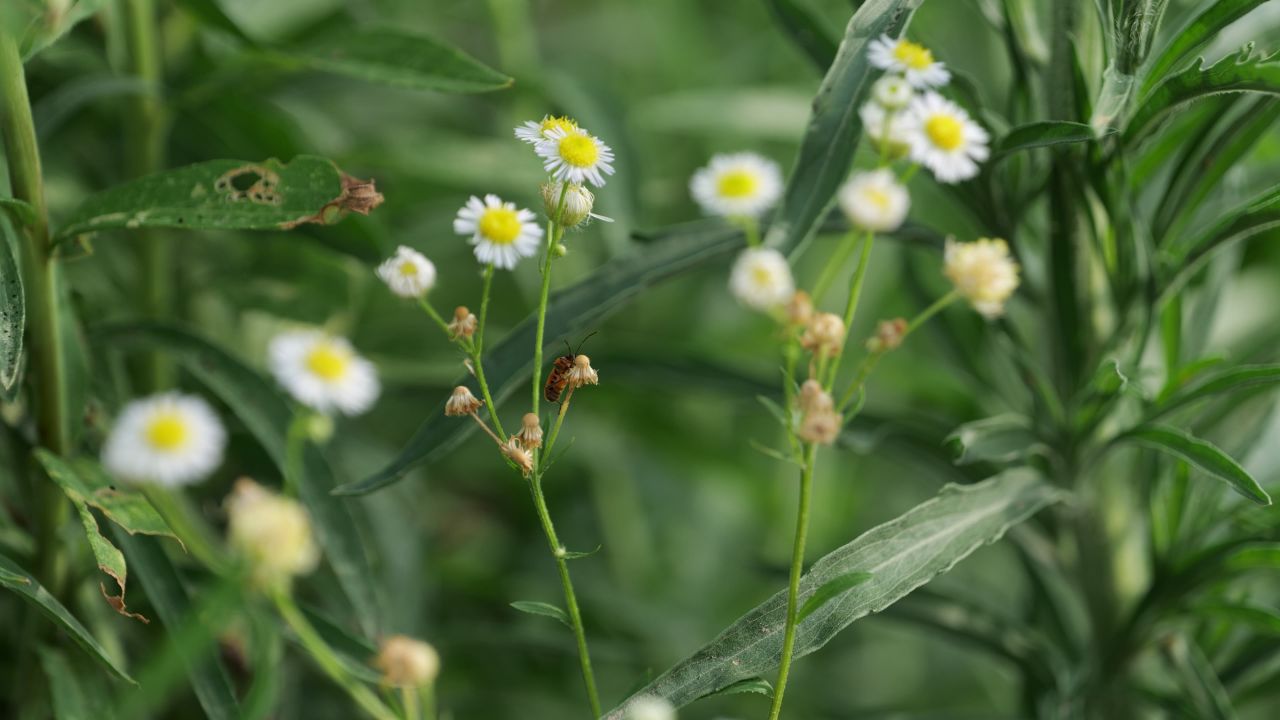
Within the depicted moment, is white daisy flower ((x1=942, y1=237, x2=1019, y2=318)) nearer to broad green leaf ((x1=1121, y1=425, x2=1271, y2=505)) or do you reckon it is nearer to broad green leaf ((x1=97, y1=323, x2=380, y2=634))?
broad green leaf ((x1=1121, y1=425, x2=1271, y2=505))

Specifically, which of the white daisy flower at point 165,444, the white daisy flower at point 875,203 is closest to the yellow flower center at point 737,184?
the white daisy flower at point 875,203

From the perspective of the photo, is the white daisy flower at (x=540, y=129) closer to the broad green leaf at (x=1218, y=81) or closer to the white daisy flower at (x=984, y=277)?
the white daisy flower at (x=984, y=277)

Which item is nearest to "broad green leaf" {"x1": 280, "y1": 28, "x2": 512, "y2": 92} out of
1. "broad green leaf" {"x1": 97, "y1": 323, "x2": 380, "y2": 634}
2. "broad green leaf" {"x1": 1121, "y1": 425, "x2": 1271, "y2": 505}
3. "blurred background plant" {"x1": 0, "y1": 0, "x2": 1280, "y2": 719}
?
"blurred background plant" {"x1": 0, "y1": 0, "x2": 1280, "y2": 719}

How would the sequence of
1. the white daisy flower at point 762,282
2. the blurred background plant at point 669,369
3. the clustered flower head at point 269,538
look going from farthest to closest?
the blurred background plant at point 669,369, the white daisy flower at point 762,282, the clustered flower head at point 269,538

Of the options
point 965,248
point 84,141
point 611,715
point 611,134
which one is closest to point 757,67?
point 611,134

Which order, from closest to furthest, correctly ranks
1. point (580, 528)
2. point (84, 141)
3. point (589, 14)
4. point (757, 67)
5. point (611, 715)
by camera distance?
point (611, 715) → point (84, 141) → point (580, 528) → point (757, 67) → point (589, 14)

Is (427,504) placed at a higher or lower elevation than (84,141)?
lower

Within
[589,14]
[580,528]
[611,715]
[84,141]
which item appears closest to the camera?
[611,715]

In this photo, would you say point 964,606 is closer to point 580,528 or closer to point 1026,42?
point 1026,42
